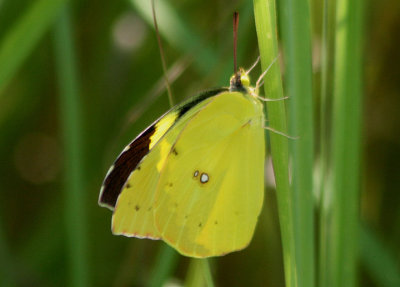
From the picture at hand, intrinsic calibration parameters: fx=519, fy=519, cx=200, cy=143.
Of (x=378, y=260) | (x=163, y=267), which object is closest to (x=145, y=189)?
(x=163, y=267)

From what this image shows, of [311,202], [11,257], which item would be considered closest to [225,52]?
[311,202]

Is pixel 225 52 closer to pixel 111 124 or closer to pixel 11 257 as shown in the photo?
pixel 111 124

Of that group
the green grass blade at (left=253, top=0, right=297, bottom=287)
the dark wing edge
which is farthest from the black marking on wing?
the green grass blade at (left=253, top=0, right=297, bottom=287)

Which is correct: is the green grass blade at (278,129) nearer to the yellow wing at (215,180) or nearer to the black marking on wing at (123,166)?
the yellow wing at (215,180)

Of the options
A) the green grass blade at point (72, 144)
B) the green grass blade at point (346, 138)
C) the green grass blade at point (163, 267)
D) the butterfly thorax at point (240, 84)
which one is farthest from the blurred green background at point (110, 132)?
the green grass blade at point (346, 138)

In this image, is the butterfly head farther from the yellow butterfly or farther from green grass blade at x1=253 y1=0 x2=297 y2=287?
green grass blade at x1=253 y1=0 x2=297 y2=287

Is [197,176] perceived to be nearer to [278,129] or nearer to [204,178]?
[204,178]
